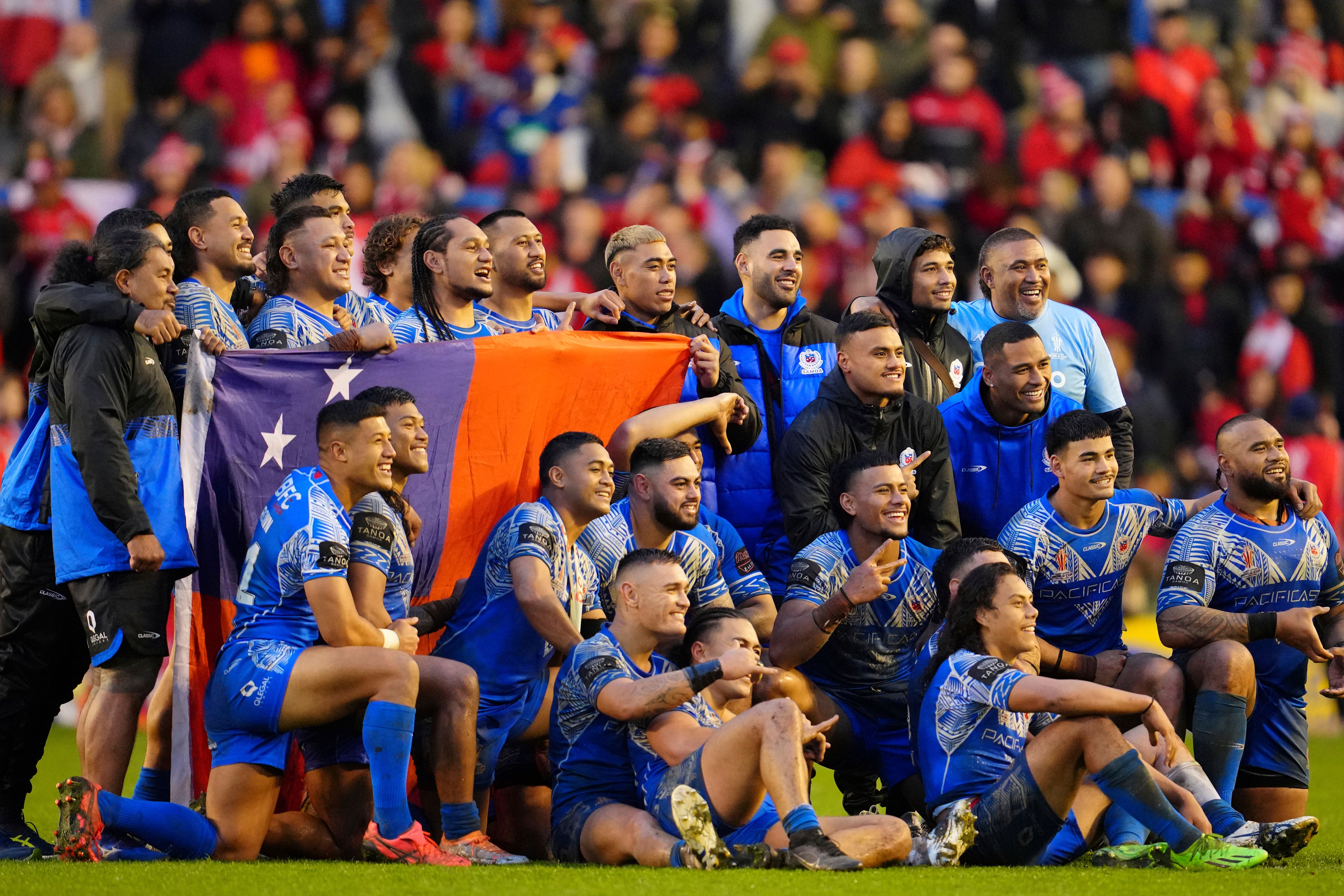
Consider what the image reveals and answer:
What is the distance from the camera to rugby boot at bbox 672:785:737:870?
5.82 meters

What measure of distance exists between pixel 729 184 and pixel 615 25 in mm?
2605

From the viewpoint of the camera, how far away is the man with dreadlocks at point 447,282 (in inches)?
305

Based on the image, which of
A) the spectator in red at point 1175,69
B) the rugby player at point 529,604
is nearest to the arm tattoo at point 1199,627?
the rugby player at point 529,604

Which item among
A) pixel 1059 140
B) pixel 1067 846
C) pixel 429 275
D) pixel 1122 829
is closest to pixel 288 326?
pixel 429 275

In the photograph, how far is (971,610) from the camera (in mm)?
6352

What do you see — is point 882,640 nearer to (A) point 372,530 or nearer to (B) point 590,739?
(B) point 590,739

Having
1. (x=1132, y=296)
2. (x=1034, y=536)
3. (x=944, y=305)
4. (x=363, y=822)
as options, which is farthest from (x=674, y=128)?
(x=363, y=822)

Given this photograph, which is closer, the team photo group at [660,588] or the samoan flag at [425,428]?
the team photo group at [660,588]

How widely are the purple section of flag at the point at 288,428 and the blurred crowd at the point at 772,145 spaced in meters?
5.51

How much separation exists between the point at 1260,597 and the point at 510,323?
349cm

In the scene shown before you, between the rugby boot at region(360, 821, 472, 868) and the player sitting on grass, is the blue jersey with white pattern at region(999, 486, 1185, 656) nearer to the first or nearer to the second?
the player sitting on grass

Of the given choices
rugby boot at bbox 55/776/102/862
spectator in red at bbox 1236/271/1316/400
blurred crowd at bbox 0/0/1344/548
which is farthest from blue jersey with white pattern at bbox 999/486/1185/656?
spectator in red at bbox 1236/271/1316/400

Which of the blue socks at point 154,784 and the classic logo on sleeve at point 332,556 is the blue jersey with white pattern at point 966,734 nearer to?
the classic logo on sleeve at point 332,556

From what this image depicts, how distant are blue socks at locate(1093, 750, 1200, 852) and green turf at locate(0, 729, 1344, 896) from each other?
0.13 metres
